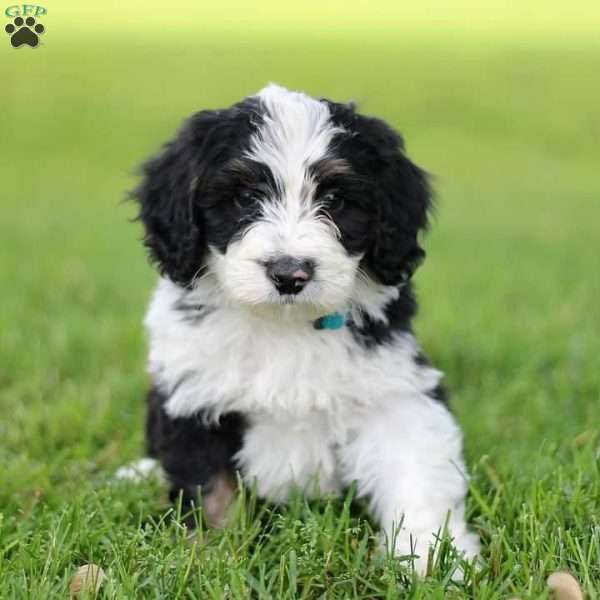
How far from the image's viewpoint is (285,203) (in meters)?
3.65

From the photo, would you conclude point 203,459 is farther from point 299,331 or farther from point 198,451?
point 299,331

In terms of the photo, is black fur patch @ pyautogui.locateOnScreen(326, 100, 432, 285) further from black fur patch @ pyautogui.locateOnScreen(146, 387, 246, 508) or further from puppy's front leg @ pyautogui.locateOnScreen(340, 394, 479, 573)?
black fur patch @ pyautogui.locateOnScreen(146, 387, 246, 508)

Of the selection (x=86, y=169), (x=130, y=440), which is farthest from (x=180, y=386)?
(x=86, y=169)

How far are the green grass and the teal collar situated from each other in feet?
2.22

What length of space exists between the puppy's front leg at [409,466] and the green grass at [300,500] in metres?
0.11

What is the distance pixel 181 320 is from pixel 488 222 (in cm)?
933

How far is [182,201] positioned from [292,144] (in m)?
0.48

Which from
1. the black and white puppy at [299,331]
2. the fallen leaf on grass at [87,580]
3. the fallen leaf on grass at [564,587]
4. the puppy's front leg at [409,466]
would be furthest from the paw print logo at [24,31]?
the fallen leaf on grass at [564,587]

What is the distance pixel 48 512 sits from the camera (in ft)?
12.6

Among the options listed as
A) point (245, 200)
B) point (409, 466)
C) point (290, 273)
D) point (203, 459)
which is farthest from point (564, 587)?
point (245, 200)

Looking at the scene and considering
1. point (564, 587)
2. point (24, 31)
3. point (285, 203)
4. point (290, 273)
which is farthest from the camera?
point (24, 31)

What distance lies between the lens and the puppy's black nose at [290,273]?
3.40 meters

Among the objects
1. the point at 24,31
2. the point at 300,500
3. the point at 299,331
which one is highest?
the point at 24,31

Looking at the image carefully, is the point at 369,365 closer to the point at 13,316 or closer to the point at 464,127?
the point at 13,316
